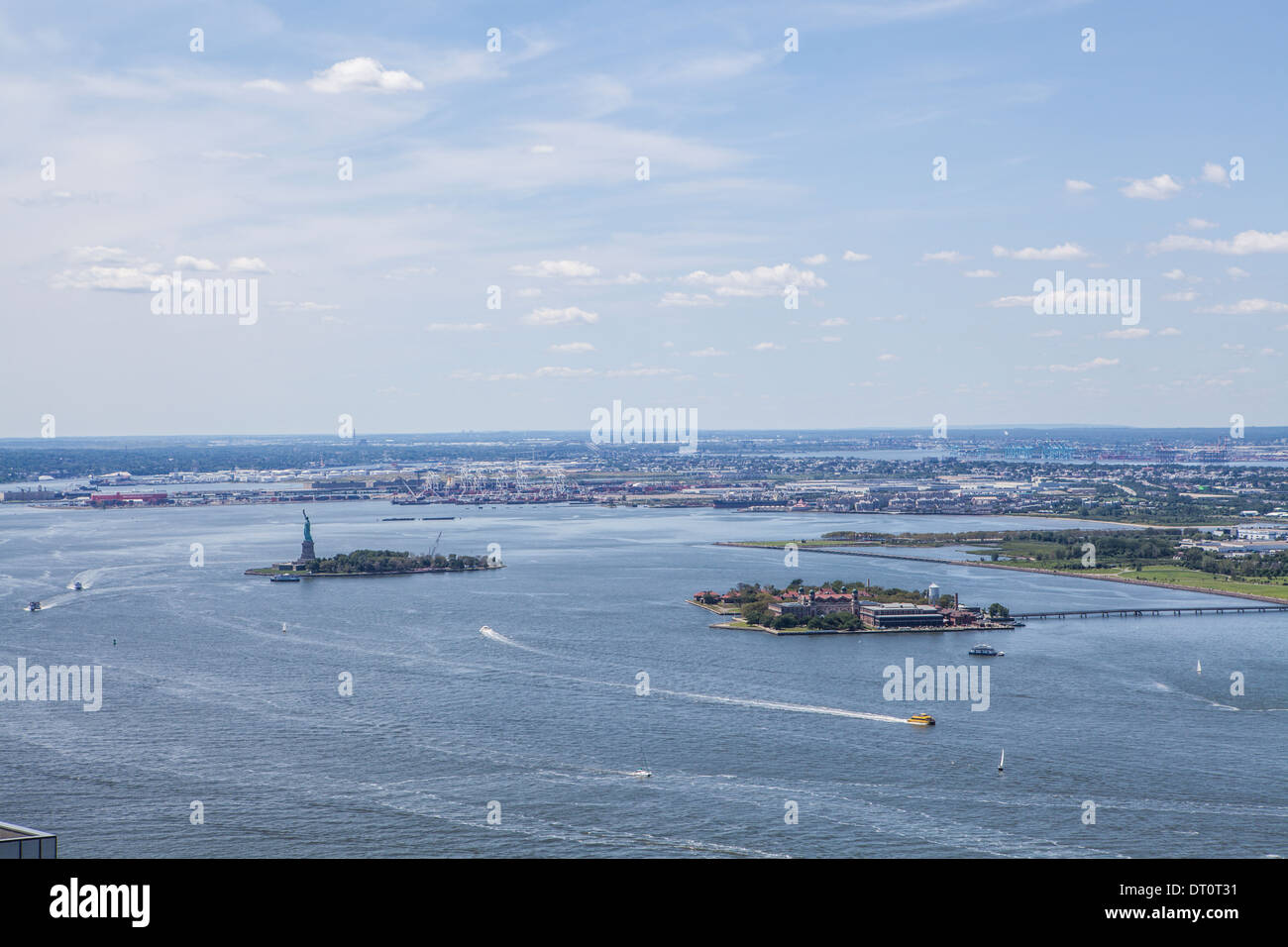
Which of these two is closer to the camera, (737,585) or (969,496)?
(737,585)

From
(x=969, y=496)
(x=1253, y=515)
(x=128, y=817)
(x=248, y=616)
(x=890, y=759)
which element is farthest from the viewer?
(x=969, y=496)

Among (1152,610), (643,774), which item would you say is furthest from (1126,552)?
(643,774)

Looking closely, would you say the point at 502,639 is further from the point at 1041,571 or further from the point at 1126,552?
the point at 1126,552

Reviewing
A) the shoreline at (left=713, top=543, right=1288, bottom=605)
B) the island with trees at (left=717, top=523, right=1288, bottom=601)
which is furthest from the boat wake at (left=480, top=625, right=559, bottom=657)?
the island with trees at (left=717, top=523, right=1288, bottom=601)

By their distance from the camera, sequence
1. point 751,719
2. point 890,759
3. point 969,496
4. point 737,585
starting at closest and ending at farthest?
point 890,759, point 751,719, point 737,585, point 969,496
